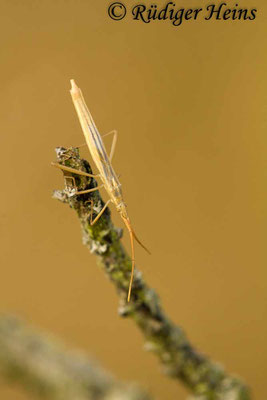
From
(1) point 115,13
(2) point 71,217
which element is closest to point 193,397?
(2) point 71,217

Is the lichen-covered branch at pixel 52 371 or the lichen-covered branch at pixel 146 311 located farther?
the lichen-covered branch at pixel 52 371

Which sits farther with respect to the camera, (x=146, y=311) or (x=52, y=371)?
(x=52, y=371)

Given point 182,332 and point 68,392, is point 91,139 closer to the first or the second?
point 182,332

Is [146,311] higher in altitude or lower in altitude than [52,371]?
higher

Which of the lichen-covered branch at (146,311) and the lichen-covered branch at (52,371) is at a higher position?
the lichen-covered branch at (146,311)
